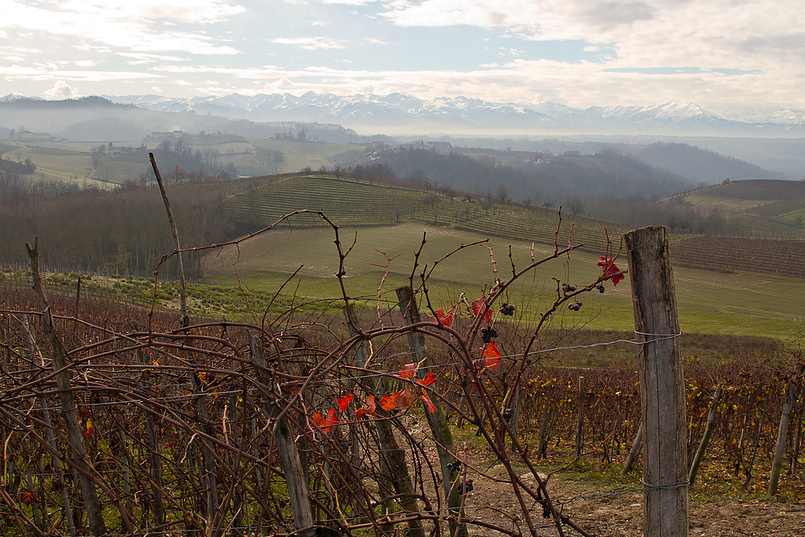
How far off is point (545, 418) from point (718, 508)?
2469mm

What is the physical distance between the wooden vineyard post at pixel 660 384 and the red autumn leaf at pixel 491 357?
0.48 meters

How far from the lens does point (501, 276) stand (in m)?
45.1

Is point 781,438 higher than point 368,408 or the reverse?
the reverse

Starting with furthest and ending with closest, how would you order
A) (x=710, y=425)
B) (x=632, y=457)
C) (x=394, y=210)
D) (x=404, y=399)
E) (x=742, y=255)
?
(x=394, y=210) → (x=742, y=255) → (x=632, y=457) → (x=710, y=425) → (x=404, y=399)

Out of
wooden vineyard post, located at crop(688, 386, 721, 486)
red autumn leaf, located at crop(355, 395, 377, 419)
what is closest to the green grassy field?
wooden vineyard post, located at crop(688, 386, 721, 486)

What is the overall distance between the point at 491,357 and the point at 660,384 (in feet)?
1.84

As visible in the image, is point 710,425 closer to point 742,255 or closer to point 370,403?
point 370,403

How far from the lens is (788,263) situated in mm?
51375

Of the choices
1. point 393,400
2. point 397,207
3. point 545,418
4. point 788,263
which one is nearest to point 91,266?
point 397,207

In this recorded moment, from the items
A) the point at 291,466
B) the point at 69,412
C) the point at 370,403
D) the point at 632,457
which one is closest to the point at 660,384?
the point at 370,403

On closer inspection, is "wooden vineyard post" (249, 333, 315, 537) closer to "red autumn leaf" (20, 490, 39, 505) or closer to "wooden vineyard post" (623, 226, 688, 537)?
"wooden vineyard post" (623, 226, 688, 537)

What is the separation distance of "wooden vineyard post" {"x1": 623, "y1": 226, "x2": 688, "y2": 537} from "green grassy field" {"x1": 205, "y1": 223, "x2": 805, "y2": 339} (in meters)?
24.4

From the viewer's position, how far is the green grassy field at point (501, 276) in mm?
33406

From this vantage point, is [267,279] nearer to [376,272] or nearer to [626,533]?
[376,272]
